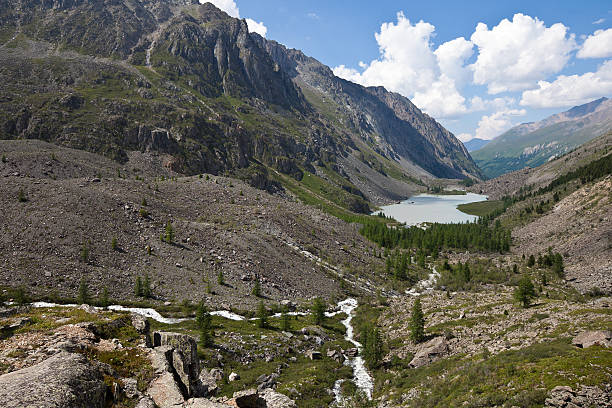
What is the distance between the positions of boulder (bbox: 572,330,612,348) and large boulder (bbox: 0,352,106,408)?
1464 inches

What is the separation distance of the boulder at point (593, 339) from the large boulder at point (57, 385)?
122ft

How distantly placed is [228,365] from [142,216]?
47212 mm

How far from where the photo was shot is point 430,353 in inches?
1623

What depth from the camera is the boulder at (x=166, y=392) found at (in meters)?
15.6

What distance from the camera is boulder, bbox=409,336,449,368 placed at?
40656 millimetres

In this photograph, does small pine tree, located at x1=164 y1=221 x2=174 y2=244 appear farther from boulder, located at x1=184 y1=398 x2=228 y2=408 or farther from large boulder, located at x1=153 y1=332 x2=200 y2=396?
boulder, located at x1=184 y1=398 x2=228 y2=408

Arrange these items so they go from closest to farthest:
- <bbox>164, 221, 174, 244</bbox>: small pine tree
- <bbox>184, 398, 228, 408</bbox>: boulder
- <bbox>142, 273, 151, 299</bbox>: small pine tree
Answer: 1. <bbox>184, 398, 228, 408</bbox>: boulder
2. <bbox>142, 273, 151, 299</bbox>: small pine tree
3. <bbox>164, 221, 174, 244</bbox>: small pine tree

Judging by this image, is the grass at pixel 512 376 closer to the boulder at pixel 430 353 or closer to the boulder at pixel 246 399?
the boulder at pixel 430 353

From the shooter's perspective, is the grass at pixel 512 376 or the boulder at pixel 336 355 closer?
the grass at pixel 512 376

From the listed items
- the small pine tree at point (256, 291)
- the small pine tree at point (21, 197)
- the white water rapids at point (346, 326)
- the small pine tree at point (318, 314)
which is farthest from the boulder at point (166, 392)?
the small pine tree at point (21, 197)

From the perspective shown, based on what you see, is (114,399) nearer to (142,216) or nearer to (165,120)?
(142,216)

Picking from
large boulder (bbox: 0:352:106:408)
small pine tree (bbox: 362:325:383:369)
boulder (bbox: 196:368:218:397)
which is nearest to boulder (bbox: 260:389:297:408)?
boulder (bbox: 196:368:218:397)

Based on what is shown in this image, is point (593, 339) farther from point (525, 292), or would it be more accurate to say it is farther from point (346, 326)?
point (346, 326)

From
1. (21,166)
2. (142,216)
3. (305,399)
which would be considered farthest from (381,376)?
(21,166)
